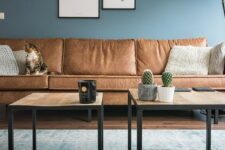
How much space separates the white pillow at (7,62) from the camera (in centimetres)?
340

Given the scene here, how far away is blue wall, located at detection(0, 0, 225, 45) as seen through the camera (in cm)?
400

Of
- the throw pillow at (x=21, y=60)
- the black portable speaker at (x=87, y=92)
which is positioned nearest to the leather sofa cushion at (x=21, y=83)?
the throw pillow at (x=21, y=60)

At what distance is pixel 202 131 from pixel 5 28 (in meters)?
2.63

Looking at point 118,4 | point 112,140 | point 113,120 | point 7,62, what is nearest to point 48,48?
point 7,62

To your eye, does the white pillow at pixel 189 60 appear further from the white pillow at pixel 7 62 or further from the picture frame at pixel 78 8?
the white pillow at pixel 7 62

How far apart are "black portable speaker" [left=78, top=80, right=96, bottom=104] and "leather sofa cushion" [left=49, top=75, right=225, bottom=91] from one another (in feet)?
4.93

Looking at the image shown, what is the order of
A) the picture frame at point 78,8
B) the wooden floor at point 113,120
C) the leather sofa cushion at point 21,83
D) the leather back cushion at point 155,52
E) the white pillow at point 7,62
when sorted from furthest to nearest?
the picture frame at point 78,8
the leather back cushion at point 155,52
the white pillow at point 7,62
the leather sofa cushion at point 21,83
the wooden floor at point 113,120

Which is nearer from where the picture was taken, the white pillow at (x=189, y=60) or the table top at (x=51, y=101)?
the table top at (x=51, y=101)

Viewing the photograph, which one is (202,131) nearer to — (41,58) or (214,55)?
(214,55)

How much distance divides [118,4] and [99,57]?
0.78 m

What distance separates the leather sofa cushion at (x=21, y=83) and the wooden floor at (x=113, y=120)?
319 mm

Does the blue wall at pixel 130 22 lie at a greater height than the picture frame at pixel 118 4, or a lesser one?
lesser

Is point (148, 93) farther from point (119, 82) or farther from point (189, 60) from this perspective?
point (189, 60)

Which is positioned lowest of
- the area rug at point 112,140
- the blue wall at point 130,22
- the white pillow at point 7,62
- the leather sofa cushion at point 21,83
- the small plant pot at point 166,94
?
the area rug at point 112,140
